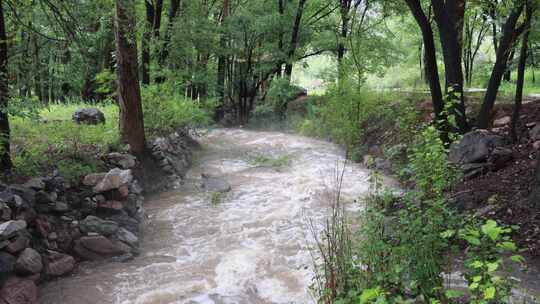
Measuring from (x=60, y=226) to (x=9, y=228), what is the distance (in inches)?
39.6

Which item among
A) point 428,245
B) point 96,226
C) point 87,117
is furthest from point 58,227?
point 87,117

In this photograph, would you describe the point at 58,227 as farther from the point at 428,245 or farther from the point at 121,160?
the point at 428,245

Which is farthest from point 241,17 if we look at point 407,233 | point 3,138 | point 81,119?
point 407,233

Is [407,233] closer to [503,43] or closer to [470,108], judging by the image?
[503,43]

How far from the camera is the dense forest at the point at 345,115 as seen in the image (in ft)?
10.9

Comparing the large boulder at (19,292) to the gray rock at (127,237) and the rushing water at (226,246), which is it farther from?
the gray rock at (127,237)

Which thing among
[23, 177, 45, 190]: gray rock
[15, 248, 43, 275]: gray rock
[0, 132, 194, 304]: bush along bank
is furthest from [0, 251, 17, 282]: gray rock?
[23, 177, 45, 190]: gray rock

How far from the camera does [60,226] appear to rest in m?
5.45

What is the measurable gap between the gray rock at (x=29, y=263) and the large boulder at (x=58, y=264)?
154 mm

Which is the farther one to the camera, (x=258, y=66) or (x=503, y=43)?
(x=258, y=66)

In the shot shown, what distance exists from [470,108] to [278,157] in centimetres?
516

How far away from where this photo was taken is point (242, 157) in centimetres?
1225

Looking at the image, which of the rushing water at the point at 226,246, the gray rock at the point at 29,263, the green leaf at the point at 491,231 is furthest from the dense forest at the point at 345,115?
the rushing water at the point at 226,246

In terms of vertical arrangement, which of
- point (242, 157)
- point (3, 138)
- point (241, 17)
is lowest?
point (242, 157)
